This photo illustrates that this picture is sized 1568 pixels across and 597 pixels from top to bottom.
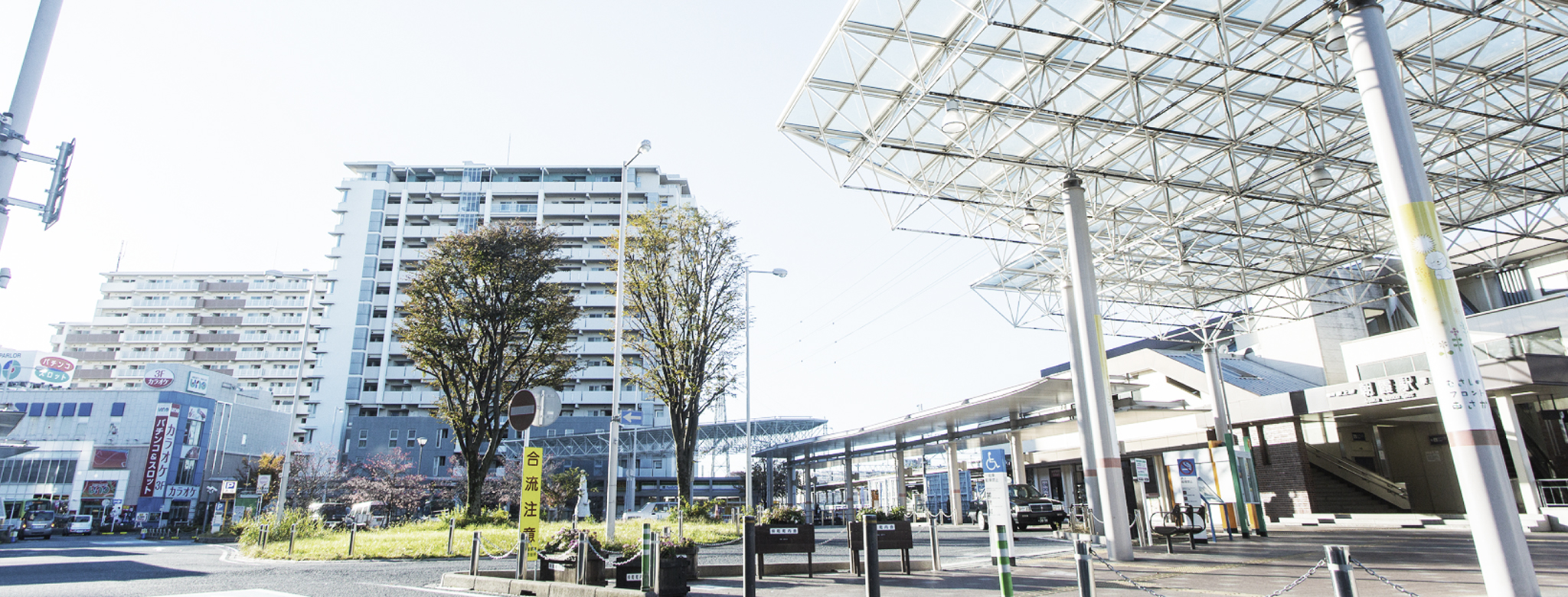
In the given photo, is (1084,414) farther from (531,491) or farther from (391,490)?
(391,490)

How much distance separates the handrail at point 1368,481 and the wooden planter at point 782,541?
21896mm

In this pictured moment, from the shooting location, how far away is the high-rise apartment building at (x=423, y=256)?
62.7 metres

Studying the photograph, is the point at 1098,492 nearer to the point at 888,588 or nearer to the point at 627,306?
the point at 888,588

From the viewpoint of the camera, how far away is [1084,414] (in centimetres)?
1531

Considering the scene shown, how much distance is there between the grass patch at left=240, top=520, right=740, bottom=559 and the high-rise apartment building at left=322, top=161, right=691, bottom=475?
3980 cm

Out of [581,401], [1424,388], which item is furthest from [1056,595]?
[581,401]

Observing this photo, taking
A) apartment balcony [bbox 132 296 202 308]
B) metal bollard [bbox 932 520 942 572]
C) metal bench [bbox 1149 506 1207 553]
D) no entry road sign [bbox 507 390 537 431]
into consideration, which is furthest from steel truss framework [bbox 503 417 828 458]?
apartment balcony [bbox 132 296 202 308]

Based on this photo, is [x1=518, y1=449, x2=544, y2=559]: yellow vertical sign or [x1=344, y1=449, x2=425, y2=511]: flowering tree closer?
[x1=518, y1=449, x2=544, y2=559]: yellow vertical sign

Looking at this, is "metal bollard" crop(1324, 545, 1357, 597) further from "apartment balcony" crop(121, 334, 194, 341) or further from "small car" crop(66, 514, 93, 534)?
"apartment balcony" crop(121, 334, 194, 341)

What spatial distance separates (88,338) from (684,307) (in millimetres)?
103072

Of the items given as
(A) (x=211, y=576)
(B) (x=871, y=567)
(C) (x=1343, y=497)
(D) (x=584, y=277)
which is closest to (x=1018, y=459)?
(C) (x=1343, y=497)

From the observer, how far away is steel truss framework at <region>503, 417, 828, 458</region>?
51.2 meters

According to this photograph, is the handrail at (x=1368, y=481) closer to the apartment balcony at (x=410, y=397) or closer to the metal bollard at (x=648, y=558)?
the metal bollard at (x=648, y=558)

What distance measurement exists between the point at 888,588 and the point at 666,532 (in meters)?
3.13
